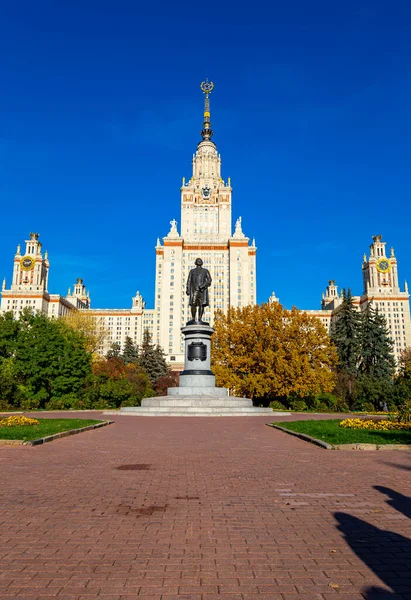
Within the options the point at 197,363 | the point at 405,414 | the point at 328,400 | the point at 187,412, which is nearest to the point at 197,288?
the point at 197,363

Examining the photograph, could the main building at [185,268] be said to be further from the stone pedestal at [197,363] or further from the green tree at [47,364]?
the stone pedestal at [197,363]

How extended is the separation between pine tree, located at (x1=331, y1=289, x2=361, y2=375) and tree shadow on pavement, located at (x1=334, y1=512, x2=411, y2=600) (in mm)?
56423

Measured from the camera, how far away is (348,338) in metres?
62.3

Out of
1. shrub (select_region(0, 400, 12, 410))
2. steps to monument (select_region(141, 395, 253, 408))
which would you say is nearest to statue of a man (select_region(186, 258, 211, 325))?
steps to monument (select_region(141, 395, 253, 408))

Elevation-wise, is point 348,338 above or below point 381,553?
above

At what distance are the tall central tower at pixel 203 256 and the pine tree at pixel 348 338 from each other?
75.2 meters

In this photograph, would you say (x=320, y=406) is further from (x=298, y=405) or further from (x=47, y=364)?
(x=47, y=364)

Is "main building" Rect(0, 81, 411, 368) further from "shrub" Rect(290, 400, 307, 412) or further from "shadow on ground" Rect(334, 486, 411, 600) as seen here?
"shadow on ground" Rect(334, 486, 411, 600)

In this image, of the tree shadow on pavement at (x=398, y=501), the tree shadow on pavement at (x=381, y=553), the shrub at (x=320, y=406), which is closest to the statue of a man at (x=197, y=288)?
the shrub at (x=320, y=406)

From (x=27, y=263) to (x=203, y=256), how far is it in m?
57.9

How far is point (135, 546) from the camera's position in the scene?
5.10 m

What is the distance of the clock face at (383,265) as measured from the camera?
150m

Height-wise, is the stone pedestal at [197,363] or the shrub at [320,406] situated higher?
the stone pedestal at [197,363]

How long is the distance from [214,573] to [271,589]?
0.60 metres
